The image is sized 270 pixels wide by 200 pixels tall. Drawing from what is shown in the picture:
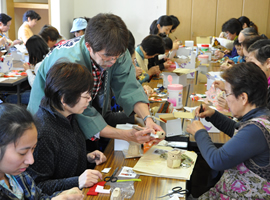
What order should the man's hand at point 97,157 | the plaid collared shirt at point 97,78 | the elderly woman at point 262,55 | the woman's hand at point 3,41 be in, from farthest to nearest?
the woman's hand at point 3,41 → the elderly woman at point 262,55 → the plaid collared shirt at point 97,78 → the man's hand at point 97,157

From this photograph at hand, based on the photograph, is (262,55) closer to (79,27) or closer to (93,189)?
(93,189)

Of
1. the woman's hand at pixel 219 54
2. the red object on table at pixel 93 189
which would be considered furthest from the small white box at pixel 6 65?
the woman's hand at pixel 219 54

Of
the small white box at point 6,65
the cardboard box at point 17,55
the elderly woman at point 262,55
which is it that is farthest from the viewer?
the cardboard box at point 17,55

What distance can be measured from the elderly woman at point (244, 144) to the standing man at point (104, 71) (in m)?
0.42

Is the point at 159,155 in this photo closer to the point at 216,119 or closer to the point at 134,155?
the point at 134,155

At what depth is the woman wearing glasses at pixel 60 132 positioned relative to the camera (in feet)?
4.64

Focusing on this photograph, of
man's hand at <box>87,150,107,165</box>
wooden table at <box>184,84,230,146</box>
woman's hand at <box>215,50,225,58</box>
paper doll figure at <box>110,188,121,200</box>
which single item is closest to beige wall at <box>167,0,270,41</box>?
woman's hand at <box>215,50,225,58</box>

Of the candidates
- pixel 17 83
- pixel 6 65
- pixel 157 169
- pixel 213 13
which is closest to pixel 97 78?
pixel 157 169

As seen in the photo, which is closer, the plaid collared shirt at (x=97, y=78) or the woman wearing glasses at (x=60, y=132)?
the woman wearing glasses at (x=60, y=132)

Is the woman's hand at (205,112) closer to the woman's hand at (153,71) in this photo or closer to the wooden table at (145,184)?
the wooden table at (145,184)

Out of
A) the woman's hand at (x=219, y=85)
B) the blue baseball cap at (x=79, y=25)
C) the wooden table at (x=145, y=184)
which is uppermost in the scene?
the blue baseball cap at (x=79, y=25)

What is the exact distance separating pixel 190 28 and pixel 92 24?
6.87 metres

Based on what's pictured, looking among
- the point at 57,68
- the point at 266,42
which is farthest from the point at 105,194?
the point at 266,42

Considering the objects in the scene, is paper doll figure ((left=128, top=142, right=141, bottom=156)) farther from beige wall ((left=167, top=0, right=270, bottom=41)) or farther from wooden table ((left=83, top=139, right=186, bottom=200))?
beige wall ((left=167, top=0, right=270, bottom=41))
